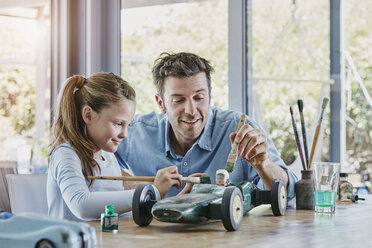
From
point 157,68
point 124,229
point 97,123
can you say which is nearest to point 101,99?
point 97,123

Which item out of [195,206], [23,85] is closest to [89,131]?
[195,206]

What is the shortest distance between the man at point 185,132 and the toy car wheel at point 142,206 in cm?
68

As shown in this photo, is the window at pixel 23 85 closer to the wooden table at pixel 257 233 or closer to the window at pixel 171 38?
the window at pixel 171 38

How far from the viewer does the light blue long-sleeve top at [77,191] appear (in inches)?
60.1

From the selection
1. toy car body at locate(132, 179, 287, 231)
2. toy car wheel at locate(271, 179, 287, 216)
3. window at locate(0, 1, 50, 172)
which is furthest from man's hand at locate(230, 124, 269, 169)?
window at locate(0, 1, 50, 172)

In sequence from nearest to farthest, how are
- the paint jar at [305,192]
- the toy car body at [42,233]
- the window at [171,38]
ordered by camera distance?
the toy car body at [42,233] < the paint jar at [305,192] < the window at [171,38]

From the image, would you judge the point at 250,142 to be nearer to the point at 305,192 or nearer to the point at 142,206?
the point at 305,192

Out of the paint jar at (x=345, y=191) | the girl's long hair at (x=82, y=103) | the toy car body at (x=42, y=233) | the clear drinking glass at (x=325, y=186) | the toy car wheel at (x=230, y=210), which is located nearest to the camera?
A: the toy car body at (x=42, y=233)

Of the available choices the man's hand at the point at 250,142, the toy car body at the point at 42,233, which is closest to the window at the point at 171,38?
the man's hand at the point at 250,142

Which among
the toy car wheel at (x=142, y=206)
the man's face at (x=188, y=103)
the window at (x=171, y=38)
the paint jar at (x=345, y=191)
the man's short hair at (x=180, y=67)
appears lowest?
the paint jar at (x=345, y=191)

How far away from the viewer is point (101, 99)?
1962 mm

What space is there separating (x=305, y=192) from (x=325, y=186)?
0.43ft

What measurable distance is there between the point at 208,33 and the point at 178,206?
200 cm

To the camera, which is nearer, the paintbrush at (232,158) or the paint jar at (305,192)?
the paintbrush at (232,158)
